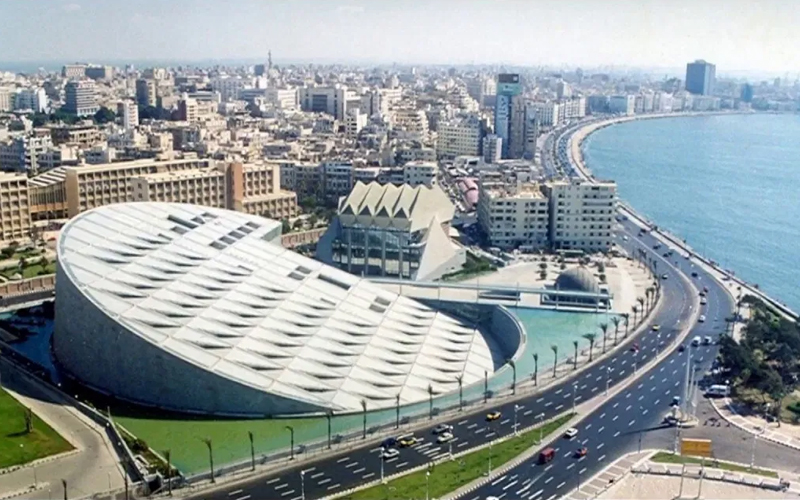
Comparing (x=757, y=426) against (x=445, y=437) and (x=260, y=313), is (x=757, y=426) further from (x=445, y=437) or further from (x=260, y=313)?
(x=260, y=313)

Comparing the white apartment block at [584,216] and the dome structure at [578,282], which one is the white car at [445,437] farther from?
the white apartment block at [584,216]

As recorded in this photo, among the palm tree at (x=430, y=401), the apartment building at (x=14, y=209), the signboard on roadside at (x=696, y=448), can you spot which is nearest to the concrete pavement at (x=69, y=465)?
the palm tree at (x=430, y=401)

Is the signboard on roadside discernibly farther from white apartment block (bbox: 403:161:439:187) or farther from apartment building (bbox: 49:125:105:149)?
apartment building (bbox: 49:125:105:149)

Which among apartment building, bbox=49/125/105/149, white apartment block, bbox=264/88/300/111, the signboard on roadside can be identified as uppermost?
white apartment block, bbox=264/88/300/111

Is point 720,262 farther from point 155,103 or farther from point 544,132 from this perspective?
point 155,103

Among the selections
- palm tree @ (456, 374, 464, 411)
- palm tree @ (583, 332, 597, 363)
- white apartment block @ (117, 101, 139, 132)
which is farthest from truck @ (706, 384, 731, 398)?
white apartment block @ (117, 101, 139, 132)

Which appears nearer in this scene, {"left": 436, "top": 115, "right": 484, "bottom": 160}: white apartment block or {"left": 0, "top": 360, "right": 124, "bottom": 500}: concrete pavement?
{"left": 0, "top": 360, "right": 124, "bottom": 500}: concrete pavement
